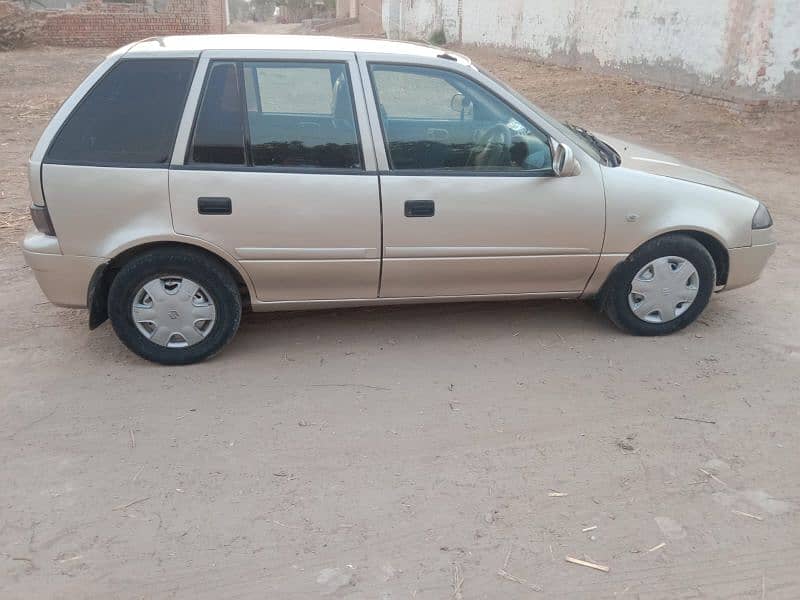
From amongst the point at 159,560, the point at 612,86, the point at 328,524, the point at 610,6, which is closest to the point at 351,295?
the point at 328,524

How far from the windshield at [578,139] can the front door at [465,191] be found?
13 centimetres

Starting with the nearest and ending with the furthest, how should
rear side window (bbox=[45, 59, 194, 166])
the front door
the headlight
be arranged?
rear side window (bbox=[45, 59, 194, 166])
the front door
the headlight

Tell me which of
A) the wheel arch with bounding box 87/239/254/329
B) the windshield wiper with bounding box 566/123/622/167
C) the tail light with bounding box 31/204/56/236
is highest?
the windshield wiper with bounding box 566/123/622/167

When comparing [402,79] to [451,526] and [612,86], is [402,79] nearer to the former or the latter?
[451,526]

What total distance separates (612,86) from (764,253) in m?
10.5

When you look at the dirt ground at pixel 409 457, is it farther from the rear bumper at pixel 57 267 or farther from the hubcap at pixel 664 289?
the rear bumper at pixel 57 267

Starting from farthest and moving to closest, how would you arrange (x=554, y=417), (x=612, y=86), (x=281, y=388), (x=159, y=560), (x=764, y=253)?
(x=612, y=86) < (x=764, y=253) < (x=281, y=388) < (x=554, y=417) < (x=159, y=560)

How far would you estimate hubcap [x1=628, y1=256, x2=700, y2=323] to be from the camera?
174 inches

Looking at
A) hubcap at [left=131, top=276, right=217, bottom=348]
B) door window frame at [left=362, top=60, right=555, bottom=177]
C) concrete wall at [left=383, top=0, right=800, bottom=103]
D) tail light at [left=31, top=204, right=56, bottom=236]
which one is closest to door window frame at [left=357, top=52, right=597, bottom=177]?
door window frame at [left=362, top=60, right=555, bottom=177]

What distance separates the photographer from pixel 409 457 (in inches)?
133

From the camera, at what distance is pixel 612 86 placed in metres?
14.1

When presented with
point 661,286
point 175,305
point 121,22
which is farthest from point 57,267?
point 121,22

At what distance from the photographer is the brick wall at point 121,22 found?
21.3 m

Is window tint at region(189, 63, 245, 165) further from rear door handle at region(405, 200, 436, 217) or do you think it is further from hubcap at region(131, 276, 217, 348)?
rear door handle at region(405, 200, 436, 217)
